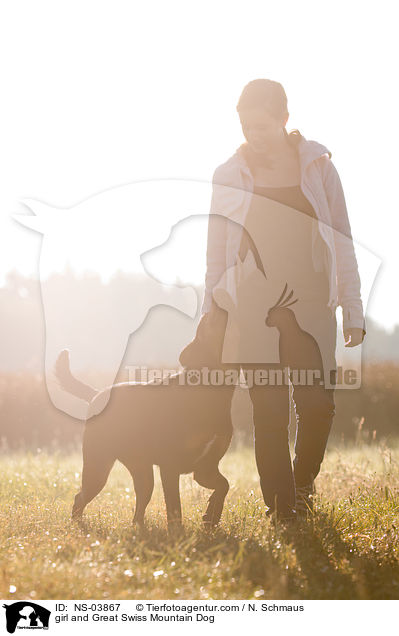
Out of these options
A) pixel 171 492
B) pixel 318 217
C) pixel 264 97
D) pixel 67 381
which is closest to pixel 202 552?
pixel 171 492

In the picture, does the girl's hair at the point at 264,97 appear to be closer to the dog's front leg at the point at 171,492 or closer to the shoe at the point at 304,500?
the dog's front leg at the point at 171,492

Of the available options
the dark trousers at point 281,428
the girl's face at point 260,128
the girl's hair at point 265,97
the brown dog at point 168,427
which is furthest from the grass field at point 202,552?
the girl's hair at point 265,97

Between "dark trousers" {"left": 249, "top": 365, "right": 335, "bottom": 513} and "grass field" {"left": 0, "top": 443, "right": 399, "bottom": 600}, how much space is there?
201 millimetres

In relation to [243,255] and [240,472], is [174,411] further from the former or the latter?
[240,472]

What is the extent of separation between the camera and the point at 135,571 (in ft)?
9.34

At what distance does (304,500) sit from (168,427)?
3.46 ft

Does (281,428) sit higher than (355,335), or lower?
lower

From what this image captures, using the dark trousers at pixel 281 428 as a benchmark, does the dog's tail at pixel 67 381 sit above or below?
above

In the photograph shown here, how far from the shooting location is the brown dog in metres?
3.51
